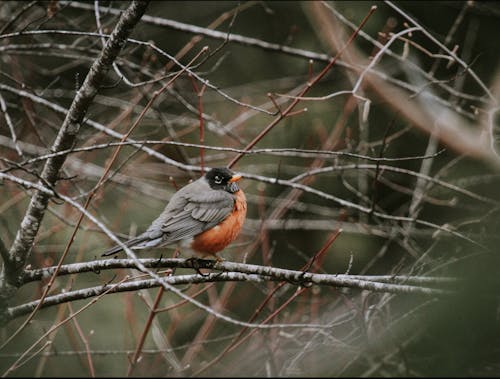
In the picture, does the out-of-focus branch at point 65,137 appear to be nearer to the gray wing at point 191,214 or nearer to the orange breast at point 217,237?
the gray wing at point 191,214

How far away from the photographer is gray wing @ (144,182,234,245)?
4925mm

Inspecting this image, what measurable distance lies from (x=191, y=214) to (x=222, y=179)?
55 cm

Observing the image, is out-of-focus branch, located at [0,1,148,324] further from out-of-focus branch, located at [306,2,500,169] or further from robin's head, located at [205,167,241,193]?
out-of-focus branch, located at [306,2,500,169]

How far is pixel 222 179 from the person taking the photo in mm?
5605

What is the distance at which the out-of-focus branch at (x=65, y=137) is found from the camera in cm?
387

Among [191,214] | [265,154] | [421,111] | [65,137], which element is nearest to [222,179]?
[191,214]

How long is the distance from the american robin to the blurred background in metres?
0.25

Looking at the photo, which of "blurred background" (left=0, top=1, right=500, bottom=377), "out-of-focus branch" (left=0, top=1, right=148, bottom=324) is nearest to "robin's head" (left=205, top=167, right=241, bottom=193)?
"blurred background" (left=0, top=1, right=500, bottom=377)

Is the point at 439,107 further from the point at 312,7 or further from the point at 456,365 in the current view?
the point at 456,365

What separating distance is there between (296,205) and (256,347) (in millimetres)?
1768

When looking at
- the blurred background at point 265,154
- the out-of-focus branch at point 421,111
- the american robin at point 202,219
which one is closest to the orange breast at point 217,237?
the american robin at point 202,219

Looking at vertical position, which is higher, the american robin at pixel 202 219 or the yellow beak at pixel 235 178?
the yellow beak at pixel 235 178

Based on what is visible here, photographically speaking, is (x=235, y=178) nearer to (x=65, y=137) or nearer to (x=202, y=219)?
(x=202, y=219)

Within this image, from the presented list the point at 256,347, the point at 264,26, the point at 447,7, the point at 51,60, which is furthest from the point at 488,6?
the point at 51,60
